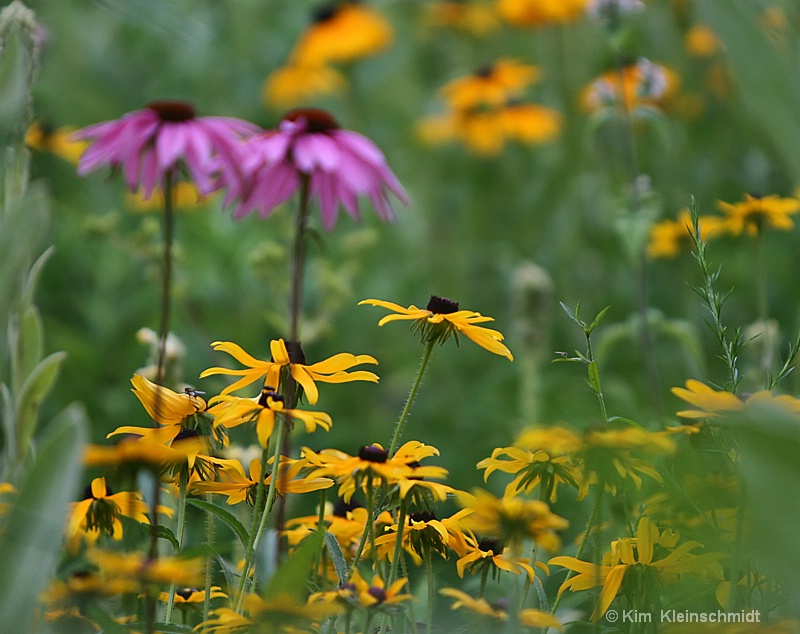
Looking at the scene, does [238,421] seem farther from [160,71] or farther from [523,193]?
[160,71]

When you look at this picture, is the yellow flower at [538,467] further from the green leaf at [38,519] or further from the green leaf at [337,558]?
the green leaf at [38,519]

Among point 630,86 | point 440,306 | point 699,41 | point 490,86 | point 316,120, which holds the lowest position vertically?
point 440,306

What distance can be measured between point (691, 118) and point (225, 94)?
1.28m

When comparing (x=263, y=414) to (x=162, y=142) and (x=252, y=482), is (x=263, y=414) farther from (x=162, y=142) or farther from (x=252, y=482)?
(x=162, y=142)

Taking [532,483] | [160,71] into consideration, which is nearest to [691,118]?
[160,71]

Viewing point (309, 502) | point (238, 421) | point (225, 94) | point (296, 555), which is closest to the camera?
point (296, 555)

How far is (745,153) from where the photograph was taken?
2.73 m

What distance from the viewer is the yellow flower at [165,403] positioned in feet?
2.18

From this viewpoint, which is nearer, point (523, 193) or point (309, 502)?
point (309, 502)

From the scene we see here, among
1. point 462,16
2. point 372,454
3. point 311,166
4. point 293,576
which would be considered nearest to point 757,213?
point 311,166

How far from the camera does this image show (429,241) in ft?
9.06

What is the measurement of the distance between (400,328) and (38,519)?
192 centimetres

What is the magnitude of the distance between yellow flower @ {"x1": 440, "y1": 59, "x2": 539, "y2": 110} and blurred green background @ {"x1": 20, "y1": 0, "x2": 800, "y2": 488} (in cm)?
20

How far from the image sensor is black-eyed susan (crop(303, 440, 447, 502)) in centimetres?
61
